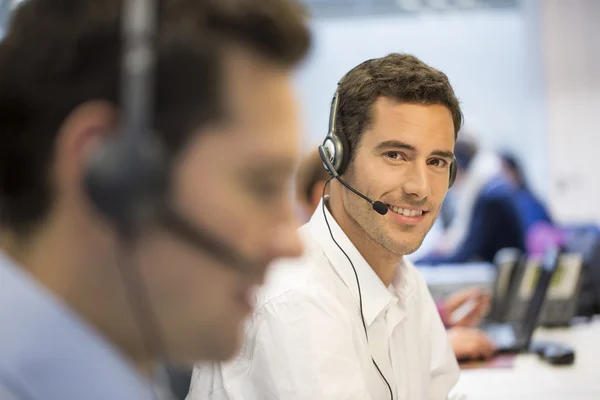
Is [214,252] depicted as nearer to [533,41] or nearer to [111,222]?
[111,222]

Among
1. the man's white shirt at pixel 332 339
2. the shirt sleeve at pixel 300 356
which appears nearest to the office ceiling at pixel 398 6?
the man's white shirt at pixel 332 339

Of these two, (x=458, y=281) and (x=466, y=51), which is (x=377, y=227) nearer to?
(x=458, y=281)

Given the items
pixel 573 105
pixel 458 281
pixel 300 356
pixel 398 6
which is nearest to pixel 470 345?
pixel 458 281

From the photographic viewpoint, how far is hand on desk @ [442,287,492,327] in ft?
7.23

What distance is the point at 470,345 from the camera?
1.96 meters

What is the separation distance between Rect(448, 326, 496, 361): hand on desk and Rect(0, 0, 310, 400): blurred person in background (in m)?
1.52

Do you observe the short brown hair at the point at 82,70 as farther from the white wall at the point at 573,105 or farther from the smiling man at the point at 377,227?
the white wall at the point at 573,105

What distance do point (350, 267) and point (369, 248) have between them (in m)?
0.08

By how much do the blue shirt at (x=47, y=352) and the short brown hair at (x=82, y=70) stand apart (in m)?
0.06

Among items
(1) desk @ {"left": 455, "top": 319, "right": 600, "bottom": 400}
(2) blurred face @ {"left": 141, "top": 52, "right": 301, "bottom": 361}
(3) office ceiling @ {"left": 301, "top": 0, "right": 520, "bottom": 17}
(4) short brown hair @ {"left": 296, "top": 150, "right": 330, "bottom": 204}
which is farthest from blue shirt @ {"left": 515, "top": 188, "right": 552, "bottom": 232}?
(2) blurred face @ {"left": 141, "top": 52, "right": 301, "bottom": 361}

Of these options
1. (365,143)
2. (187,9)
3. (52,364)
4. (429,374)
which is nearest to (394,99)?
(365,143)

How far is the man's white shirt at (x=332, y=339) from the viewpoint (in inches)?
42.1

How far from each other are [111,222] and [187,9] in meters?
0.17

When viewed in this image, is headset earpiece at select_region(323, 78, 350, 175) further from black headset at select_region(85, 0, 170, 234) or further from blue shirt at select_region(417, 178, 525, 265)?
blue shirt at select_region(417, 178, 525, 265)
